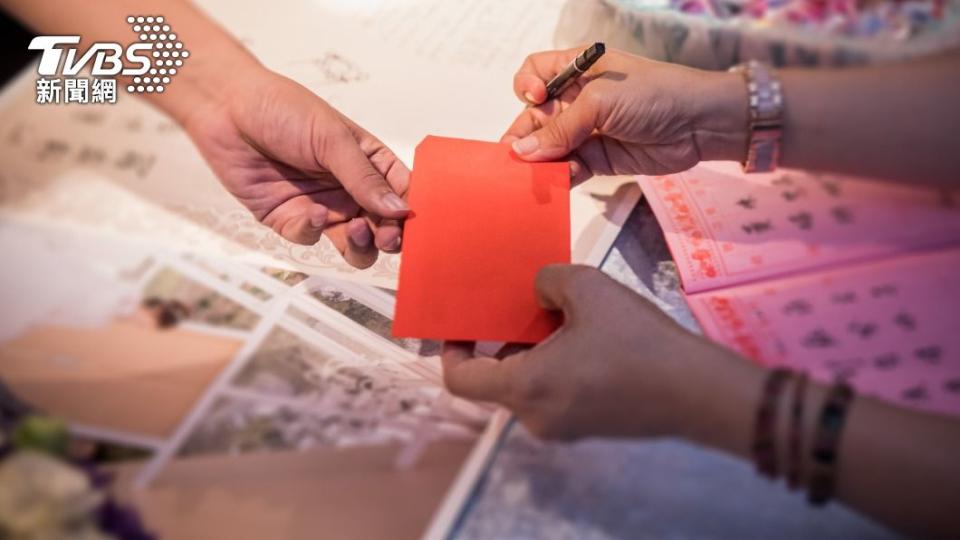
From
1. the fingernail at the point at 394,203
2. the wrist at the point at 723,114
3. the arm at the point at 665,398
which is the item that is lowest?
the arm at the point at 665,398

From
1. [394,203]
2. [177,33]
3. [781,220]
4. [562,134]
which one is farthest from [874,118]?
[177,33]

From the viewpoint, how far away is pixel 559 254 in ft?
2.34

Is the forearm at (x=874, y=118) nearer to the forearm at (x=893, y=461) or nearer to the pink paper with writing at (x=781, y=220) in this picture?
the pink paper with writing at (x=781, y=220)

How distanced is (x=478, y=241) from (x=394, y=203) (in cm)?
10

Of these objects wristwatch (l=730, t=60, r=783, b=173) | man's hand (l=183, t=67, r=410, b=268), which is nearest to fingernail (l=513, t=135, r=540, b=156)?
man's hand (l=183, t=67, r=410, b=268)

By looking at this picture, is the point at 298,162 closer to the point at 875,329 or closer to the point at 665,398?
the point at 665,398

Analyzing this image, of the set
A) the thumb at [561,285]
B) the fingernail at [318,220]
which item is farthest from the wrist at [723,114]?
the fingernail at [318,220]

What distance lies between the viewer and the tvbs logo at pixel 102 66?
2.30 ft

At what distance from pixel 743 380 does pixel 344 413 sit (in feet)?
1.20

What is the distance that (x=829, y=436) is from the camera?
0.49 meters

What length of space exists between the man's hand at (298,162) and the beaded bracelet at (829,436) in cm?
47

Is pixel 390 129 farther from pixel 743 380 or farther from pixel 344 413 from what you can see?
pixel 743 380

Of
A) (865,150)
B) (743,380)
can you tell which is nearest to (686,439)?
(743,380)

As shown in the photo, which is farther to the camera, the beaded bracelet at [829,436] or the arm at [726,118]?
the arm at [726,118]
